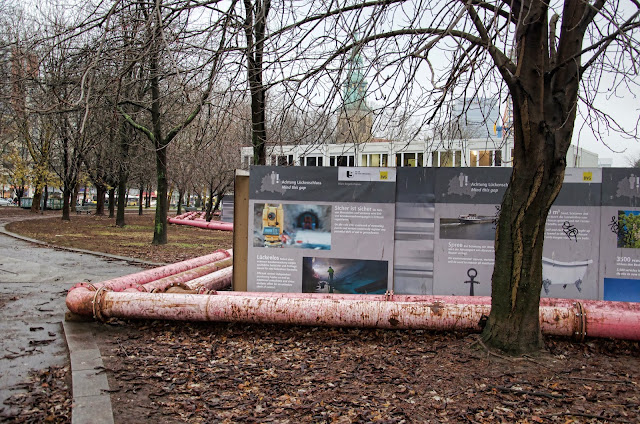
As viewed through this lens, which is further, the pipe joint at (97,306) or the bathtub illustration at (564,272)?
the bathtub illustration at (564,272)

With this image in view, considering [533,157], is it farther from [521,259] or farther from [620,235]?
[620,235]

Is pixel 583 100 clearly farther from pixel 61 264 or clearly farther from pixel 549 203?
pixel 61 264

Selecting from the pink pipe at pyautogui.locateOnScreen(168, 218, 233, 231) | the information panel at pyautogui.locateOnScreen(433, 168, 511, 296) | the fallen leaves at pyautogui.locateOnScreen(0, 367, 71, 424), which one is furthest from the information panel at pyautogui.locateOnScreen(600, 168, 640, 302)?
the pink pipe at pyautogui.locateOnScreen(168, 218, 233, 231)

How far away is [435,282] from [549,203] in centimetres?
234

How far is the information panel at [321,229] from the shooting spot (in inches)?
274

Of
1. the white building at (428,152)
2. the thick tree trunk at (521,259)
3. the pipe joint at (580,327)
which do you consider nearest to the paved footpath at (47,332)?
the white building at (428,152)

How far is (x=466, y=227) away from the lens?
6.80 m

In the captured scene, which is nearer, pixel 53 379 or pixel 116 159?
pixel 53 379

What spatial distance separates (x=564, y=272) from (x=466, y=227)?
1324 millimetres

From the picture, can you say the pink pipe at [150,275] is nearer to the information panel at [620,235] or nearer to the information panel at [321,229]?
the information panel at [321,229]

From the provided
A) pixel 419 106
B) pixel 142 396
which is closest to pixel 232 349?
pixel 142 396

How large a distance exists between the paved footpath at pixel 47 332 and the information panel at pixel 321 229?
2468 mm

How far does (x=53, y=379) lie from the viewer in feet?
15.6

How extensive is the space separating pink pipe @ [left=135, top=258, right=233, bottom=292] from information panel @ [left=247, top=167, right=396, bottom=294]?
3.87 feet
